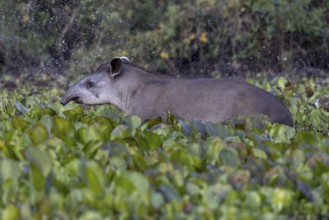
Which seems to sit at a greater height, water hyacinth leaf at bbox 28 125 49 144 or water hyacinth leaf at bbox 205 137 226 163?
water hyacinth leaf at bbox 205 137 226 163

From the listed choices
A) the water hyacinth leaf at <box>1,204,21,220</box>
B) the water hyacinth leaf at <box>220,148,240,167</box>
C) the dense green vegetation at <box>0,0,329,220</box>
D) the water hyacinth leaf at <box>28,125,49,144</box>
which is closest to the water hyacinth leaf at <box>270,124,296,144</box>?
the dense green vegetation at <box>0,0,329,220</box>

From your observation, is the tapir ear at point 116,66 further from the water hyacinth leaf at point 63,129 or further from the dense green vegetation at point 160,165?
the water hyacinth leaf at point 63,129

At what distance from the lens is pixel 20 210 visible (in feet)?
11.5

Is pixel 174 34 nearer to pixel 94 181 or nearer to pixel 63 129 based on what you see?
pixel 63 129

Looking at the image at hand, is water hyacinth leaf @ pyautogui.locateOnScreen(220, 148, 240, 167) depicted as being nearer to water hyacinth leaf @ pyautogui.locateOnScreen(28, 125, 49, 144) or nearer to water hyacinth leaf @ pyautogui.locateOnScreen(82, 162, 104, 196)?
water hyacinth leaf @ pyautogui.locateOnScreen(82, 162, 104, 196)

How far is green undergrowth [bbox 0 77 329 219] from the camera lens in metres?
3.59

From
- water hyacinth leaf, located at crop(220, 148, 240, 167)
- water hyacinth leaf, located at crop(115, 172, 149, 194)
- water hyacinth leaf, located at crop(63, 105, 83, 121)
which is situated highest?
water hyacinth leaf, located at crop(115, 172, 149, 194)

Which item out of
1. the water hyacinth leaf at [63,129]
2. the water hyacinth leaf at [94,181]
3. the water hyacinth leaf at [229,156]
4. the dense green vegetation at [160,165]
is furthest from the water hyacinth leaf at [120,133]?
the water hyacinth leaf at [94,181]

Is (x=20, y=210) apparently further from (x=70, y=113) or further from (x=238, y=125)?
(x=70, y=113)

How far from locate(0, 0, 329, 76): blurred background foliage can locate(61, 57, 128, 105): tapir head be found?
6911mm

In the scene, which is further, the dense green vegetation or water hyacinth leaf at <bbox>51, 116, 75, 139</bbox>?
water hyacinth leaf at <bbox>51, 116, 75, 139</bbox>

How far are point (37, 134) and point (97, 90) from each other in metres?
4.21

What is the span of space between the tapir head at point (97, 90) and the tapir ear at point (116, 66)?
0.05 feet

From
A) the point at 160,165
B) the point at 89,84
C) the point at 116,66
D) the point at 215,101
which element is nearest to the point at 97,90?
the point at 89,84
